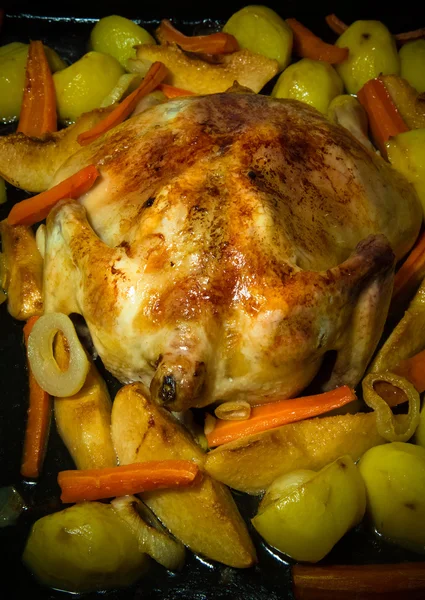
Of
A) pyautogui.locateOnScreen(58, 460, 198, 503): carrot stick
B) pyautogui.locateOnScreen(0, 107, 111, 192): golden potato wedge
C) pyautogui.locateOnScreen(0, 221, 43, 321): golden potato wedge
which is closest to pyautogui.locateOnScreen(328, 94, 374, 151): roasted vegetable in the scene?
pyautogui.locateOnScreen(0, 107, 111, 192): golden potato wedge

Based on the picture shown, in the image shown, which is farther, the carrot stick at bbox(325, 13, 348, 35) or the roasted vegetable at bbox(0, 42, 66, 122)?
the carrot stick at bbox(325, 13, 348, 35)

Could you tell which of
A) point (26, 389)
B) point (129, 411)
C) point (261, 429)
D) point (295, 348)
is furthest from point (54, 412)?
point (295, 348)

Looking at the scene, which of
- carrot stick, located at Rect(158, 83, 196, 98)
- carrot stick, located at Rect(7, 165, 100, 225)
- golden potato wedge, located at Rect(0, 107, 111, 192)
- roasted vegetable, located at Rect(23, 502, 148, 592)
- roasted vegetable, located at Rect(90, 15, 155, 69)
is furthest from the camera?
roasted vegetable, located at Rect(90, 15, 155, 69)

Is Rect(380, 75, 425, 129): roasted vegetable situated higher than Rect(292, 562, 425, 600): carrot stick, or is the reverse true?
Rect(380, 75, 425, 129): roasted vegetable

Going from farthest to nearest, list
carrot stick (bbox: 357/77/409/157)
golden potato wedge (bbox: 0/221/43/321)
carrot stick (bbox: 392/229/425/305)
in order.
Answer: carrot stick (bbox: 357/77/409/157)
carrot stick (bbox: 392/229/425/305)
golden potato wedge (bbox: 0/221/43/321)

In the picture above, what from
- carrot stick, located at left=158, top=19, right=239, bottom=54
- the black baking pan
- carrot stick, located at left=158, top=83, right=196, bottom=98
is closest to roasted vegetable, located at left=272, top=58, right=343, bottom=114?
carrot stick, located at left=158, top=19, right=239, bottom=54

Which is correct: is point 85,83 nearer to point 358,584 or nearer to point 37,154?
point 37,154

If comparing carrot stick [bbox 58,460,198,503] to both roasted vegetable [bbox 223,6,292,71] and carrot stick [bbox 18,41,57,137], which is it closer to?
carrot stick [bbox 18,41,57,137]

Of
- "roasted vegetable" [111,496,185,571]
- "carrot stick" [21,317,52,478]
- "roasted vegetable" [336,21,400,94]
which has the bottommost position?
"roasted vegetable" [111,496,185,571]
